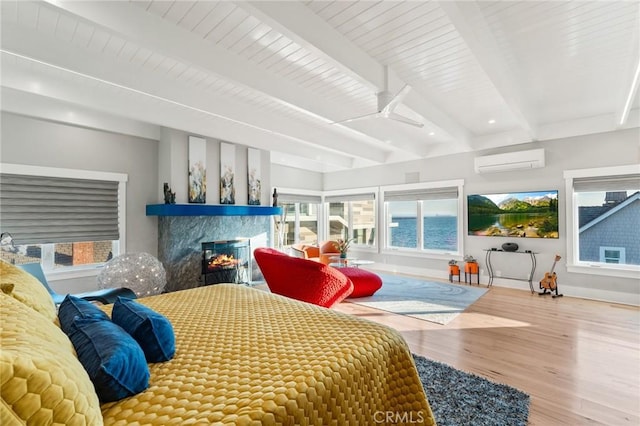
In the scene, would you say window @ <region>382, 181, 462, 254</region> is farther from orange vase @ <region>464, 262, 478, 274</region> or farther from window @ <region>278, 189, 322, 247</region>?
window @ <region>278, 189, 322, 247</region>

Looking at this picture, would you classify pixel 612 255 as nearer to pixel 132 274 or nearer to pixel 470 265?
pixel 470 265

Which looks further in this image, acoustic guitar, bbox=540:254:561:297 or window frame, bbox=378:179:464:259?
window frame, bbox=378:179:464:259

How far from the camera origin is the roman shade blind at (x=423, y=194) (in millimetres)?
5996

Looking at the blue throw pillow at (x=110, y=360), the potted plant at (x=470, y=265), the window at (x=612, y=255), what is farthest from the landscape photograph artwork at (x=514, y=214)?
the blue throw pillow at (x=110, y=360)

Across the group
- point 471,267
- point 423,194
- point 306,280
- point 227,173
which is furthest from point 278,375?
point 423,194

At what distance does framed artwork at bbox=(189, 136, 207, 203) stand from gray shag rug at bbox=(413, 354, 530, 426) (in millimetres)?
3949

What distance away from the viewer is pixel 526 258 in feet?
16.9

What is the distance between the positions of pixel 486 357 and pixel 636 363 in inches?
47.9

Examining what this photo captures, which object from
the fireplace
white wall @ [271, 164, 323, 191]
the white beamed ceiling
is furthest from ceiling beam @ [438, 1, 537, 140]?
white wall @ [271, 164, 323, 191]

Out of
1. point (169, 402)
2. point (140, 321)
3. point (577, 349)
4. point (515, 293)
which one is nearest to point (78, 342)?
point (140, 321)

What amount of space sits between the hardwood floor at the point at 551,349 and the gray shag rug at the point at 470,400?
0.34 feet

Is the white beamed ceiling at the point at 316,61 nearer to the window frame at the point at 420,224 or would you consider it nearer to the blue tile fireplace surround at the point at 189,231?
the blue tile fireplace surround at the point at 189,231

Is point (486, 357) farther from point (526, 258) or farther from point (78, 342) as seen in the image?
point (526, 258)

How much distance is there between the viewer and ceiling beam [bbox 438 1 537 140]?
2033 mm
